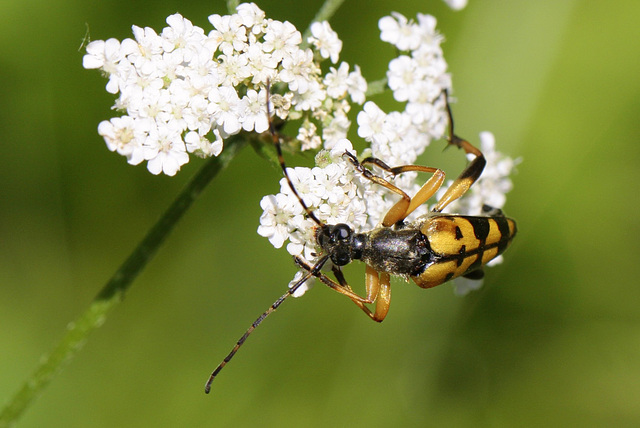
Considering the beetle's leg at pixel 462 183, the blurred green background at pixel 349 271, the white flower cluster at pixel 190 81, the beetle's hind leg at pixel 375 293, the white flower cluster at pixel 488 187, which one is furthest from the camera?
the blurred green background at pixel 349 271

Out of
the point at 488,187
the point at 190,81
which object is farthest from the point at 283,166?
the point at 488,187

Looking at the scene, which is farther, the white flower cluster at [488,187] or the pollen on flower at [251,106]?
the white flower cluster at [488,187]

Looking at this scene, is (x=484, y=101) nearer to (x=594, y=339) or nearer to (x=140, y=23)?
(x=594, y=339)

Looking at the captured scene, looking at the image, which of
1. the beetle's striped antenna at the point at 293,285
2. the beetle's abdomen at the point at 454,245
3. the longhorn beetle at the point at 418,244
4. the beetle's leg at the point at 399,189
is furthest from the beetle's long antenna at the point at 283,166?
the beetle's abdomen at the point at 454,245

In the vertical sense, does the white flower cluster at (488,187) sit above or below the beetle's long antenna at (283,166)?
above

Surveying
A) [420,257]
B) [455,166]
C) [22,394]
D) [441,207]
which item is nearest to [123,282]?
[22,394]

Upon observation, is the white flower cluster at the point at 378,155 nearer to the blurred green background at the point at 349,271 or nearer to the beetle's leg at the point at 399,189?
the beetle's leg at the point at 399,189

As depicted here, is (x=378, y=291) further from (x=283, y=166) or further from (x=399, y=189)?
(x=283, y=166)
